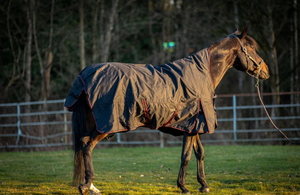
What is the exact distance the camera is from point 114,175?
19.8 feet

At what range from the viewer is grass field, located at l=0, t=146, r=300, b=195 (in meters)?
4.65

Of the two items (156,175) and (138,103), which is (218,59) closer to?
(138,103)

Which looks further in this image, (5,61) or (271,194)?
(5,61)

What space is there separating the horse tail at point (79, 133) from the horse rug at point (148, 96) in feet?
0.39

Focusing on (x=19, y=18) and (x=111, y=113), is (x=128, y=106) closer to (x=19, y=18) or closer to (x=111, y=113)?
(x=111, y=113)

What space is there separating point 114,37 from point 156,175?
41.4ft

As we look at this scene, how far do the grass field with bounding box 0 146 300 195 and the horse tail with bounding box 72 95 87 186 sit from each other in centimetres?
29

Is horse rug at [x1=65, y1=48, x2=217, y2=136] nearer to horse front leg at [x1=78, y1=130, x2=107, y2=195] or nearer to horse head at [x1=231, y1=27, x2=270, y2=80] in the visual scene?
horse front leg at [x1=78, y1=130, x2=107, y2=195]

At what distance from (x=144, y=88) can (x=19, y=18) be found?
Result: 12826 millimetres

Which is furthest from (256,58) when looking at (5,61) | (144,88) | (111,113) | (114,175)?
(5,61)

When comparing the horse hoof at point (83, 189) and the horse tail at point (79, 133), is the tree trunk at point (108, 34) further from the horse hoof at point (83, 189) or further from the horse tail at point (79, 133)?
the horse hoof at point (83, 189)

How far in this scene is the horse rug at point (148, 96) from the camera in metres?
A: 4.12

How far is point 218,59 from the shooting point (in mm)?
4676

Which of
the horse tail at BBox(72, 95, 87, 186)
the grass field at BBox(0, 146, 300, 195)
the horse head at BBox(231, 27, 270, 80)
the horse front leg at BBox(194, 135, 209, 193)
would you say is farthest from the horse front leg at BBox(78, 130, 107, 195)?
the horse head at BBox(231, 27, 270, 80)
